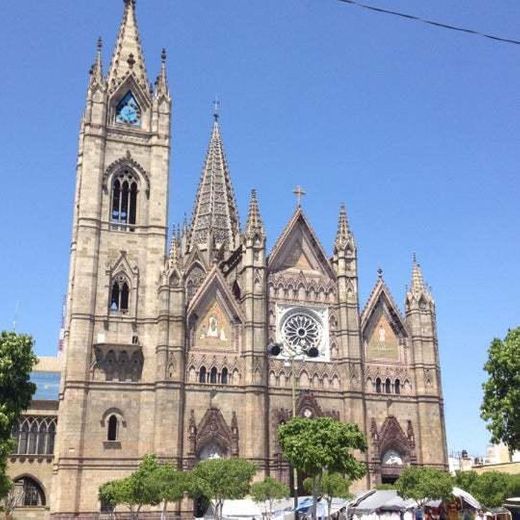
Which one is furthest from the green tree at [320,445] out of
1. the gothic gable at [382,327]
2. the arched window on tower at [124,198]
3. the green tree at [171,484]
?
the arched window on tower at [124,198]

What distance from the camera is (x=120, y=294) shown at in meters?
55.9

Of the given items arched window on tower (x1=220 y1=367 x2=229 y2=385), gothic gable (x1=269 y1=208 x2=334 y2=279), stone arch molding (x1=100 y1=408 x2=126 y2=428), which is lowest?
stone arch molding (x1=100 y1=408 x2=126 y2=428)

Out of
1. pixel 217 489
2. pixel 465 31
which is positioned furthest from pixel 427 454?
pixel 465 31

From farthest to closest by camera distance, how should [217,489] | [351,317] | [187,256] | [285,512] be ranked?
[187,256] < [351,317] < [285,512] < [217,489]

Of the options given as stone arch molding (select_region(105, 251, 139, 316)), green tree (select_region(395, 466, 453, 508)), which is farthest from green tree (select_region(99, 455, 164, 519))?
green tree (select_region(395, 466, 453, 508))

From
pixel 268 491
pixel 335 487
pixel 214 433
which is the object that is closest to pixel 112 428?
pixel 214 433

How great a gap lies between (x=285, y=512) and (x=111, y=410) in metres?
13.7

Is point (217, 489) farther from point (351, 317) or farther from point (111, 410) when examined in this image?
point (351, 317)

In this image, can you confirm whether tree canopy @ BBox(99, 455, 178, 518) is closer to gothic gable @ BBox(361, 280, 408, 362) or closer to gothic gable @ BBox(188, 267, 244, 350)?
gothic gable @ BBox(188, 267, 244, 350)

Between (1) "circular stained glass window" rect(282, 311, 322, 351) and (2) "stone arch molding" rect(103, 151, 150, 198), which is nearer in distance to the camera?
(1) "circular stained glass window" rect(282, 311, 322, 351)

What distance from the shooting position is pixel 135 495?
44781 mm

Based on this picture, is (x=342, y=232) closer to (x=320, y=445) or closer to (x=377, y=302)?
(x=377, y=302)

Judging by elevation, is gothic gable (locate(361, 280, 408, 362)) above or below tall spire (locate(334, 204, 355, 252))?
below

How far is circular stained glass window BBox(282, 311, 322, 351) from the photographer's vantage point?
189 feet
